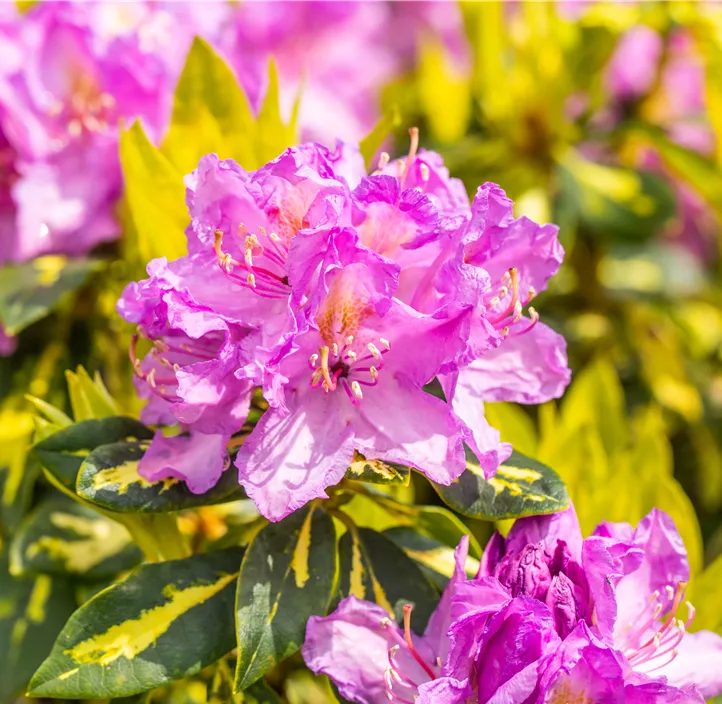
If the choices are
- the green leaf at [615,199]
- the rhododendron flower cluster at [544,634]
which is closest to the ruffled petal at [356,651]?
the rhododendron flower cluster at [544,634]

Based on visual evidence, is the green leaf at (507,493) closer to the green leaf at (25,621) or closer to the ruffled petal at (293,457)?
the ruffled petal at (293,457)

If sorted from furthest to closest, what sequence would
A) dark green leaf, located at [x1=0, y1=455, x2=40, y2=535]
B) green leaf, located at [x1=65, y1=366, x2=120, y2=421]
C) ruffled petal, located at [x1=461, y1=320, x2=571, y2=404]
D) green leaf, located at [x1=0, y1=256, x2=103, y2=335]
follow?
dark green leaf, located at [x1=0, y1=455, x2=40, y2=535] < green leaf, located at [x1=0, y1=256, x2=103, y2=335] < green leaf, located at [x1=65, y1=366, x2=120, y2=421] < ruffled petal, located at [x1=461, y1=320, x2=571, y2=404]

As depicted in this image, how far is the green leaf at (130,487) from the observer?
2.28ft

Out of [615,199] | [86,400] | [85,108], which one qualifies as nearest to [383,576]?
[86,400]

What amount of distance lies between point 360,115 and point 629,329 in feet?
1.95

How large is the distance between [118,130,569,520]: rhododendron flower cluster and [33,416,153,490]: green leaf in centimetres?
8

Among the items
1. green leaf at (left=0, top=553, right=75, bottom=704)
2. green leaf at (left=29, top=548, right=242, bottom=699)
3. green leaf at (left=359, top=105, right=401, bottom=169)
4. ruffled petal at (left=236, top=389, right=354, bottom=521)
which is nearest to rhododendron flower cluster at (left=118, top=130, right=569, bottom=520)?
ruffled petal at (left=236, top=389, right=354, bottom=521)

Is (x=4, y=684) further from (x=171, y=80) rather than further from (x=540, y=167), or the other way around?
(x=540, y=167)

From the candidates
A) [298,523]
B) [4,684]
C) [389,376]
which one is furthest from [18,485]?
[389,376]

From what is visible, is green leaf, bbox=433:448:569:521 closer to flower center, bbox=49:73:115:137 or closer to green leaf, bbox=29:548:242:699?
green leaf, bbox=29:548:242:699

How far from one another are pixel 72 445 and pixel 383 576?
278 mm

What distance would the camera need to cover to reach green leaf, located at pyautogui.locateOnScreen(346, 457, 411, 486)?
0.67m

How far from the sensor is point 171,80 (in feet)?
→ 3.67

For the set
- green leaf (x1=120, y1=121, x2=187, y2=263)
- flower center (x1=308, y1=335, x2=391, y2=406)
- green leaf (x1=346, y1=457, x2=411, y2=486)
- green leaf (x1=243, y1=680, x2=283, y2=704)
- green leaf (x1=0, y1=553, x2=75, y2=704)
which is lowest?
green leaf (x1=0, y1=553, x2=75, y2=704)
